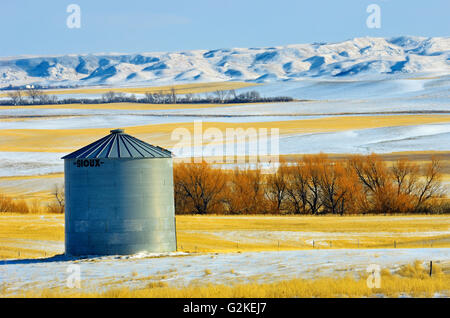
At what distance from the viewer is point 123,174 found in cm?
2769

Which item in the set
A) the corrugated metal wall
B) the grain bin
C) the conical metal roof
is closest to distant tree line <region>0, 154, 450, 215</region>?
the conical metal roof

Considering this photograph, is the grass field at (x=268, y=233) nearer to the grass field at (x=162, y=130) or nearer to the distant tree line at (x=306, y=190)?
the distant tree line at (x=306, y=190)

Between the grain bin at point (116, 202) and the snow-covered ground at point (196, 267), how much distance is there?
2.28ft

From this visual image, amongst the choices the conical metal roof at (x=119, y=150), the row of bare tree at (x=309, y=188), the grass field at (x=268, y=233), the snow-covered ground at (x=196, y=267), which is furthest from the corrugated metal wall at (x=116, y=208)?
the row of bare tree at (x=309, y=188)

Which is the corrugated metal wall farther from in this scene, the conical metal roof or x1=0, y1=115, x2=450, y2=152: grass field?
x1=0, y1=115, x2=450, y2=152: grass field

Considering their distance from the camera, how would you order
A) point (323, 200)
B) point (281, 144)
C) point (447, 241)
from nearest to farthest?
point (447, 241) < point (323, 200) < point (281, 144)

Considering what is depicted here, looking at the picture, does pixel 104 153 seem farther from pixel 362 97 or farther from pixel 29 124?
pixel 362 97

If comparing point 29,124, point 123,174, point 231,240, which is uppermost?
point 29,124

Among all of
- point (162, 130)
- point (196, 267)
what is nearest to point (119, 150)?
point (196, 267)

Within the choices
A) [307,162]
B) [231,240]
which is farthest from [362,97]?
[231,240]

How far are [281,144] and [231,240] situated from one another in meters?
52.7

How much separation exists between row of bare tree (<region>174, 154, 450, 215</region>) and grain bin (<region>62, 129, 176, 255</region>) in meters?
33.2

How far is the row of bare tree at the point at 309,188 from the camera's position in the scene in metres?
60.8

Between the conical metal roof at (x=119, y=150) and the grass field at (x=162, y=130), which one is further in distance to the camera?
the grass field at (x=162, y=130)
